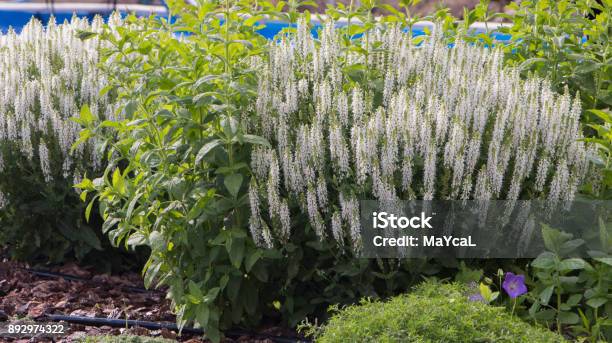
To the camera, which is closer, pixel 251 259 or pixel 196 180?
pixel 251 259

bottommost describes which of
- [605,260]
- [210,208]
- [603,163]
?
[605,260]

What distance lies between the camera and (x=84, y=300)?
5.01 meters

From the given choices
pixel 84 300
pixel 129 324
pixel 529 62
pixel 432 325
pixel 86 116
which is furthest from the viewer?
pixel 529 62

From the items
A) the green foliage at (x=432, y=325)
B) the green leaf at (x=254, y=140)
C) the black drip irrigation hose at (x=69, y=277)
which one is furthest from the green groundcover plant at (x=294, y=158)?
the black drip irrigation hose at (x=69, y=277)

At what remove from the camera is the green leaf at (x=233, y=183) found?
12.9 ft

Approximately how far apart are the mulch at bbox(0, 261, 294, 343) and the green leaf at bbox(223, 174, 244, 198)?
35.7 inches

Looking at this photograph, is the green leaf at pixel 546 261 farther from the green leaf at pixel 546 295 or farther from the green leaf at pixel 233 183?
the green leaf at pixel 233 183

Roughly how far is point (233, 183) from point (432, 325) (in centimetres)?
121

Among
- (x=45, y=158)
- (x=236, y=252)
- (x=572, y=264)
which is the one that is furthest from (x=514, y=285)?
(x=45, y=158)

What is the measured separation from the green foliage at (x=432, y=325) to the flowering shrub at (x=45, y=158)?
7.92 feet

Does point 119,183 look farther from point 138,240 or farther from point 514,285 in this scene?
point 514,285

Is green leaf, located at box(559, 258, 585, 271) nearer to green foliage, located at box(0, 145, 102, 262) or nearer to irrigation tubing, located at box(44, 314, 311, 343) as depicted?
irrigation tubing, located at box(44, 314, 311, 343)

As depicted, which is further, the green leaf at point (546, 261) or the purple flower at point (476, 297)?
the green leaf at point (546, 261)

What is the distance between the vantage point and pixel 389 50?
4.64 metres
